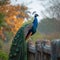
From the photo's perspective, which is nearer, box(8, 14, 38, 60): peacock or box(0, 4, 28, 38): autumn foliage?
box(8, 14, 38, 60): peacock

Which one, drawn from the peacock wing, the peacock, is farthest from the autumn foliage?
the peacock wing

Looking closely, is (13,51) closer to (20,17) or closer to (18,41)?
(18,41)

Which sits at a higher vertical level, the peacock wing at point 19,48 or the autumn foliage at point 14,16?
the autumn foliage at point 14,16

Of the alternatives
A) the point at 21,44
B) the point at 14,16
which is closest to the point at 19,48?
the point at 21,44

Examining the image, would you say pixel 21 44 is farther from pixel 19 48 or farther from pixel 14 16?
pixel 14 16

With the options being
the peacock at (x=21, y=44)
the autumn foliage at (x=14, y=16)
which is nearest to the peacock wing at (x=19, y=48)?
the peacock at (x=21, y=44)

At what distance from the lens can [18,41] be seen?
6586 mm

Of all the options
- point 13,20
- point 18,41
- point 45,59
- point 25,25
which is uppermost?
point 13,20

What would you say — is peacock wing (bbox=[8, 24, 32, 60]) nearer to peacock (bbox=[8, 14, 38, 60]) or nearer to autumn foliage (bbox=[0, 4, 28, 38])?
peacock (bbox=[8, 14, 38, 60])

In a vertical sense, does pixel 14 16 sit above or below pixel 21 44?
above

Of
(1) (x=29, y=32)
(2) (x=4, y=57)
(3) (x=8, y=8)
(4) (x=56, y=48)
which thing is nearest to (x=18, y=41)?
(1) (x=29, y=32)

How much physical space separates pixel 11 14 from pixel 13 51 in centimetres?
820

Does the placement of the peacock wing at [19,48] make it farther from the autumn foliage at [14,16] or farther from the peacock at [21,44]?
the autumn foliage at [14,16]

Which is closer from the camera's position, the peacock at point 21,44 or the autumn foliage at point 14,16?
the peacock at point 21,44
